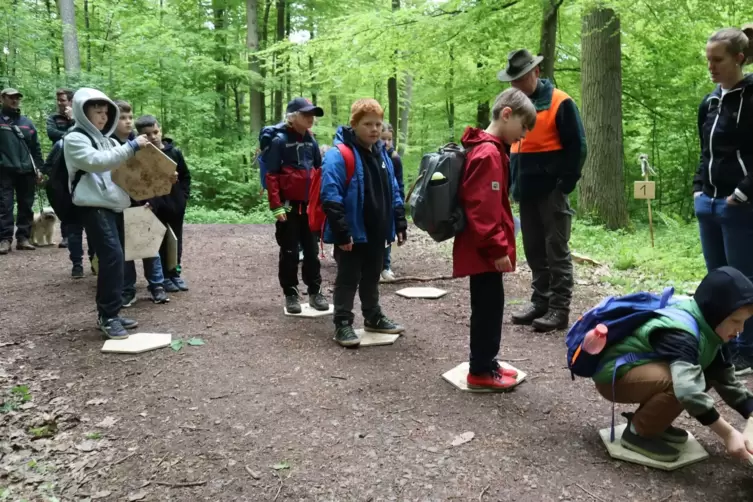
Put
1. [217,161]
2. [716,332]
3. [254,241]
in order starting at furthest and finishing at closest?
[217,161], [254,241], [716,332]

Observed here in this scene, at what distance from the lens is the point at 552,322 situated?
455 cm

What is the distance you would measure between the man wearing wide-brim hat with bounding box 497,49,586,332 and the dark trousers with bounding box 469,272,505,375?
1.39 metres

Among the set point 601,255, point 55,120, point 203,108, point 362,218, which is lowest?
point 601,255

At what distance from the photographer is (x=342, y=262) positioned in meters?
4.25

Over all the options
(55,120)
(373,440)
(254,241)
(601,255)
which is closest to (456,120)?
(254,241)

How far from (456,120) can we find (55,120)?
50.3ft

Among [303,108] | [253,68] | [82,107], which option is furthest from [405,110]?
[82,107]

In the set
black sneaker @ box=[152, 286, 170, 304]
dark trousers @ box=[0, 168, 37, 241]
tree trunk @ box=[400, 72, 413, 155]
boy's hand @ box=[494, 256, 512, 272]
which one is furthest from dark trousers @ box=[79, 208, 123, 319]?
tree trunk @ box=[400, 72, 413, 155]

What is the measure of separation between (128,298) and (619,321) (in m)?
4.74

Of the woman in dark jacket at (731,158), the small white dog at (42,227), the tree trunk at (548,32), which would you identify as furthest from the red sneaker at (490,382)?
the small white dog at (42,227)

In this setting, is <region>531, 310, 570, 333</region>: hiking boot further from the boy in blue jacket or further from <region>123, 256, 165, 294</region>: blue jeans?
<region>123, 256, 165, 294</region>: blue jeans

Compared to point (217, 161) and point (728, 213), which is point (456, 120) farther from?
point (728, 213)

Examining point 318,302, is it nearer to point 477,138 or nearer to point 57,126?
point 477,138

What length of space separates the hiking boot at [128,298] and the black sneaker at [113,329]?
0.97 m
